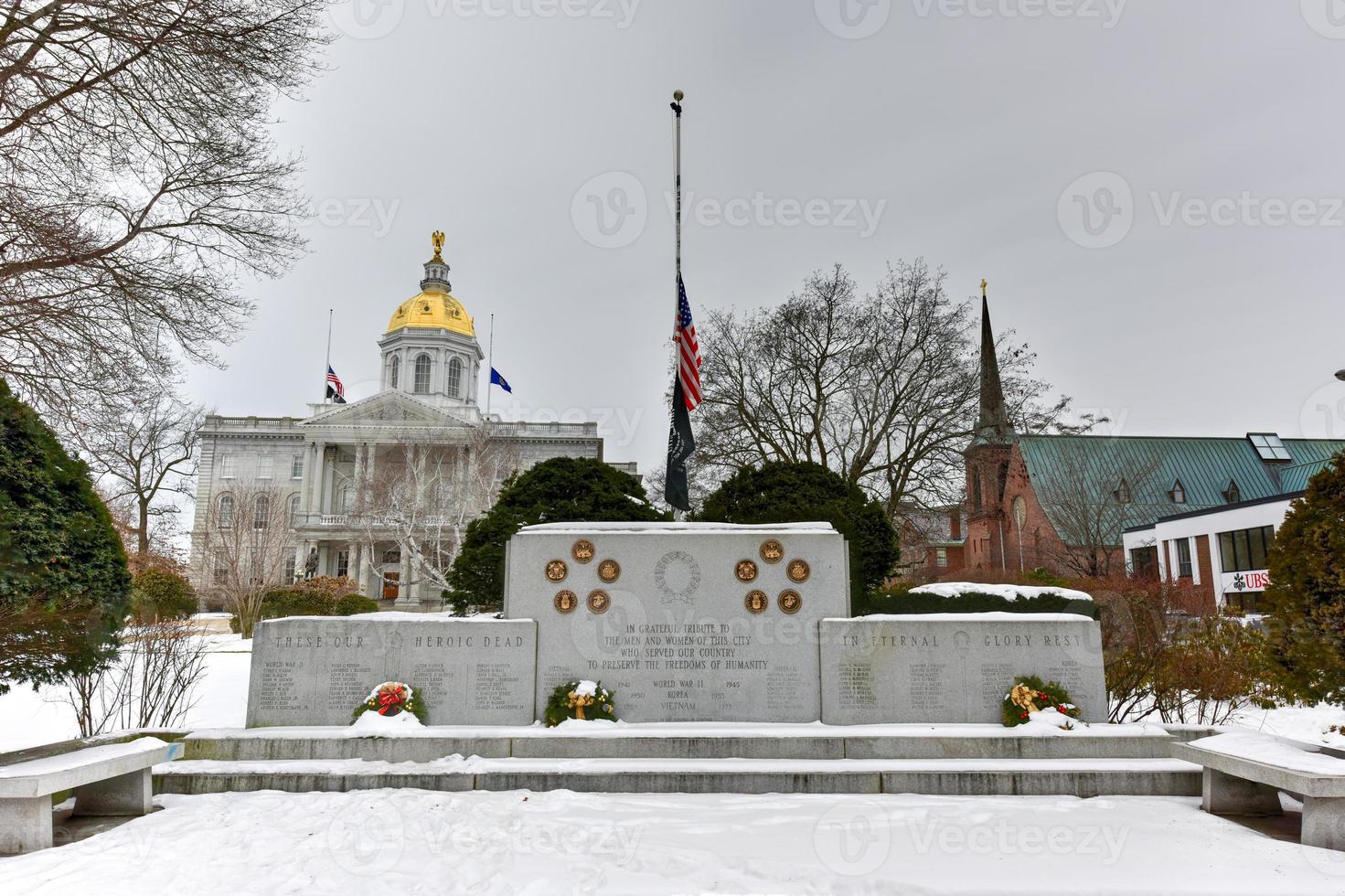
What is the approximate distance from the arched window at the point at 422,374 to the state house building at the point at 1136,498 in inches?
1697

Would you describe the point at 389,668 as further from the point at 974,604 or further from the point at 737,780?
the point at 974,604

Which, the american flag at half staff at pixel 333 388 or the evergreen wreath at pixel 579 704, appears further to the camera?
the american flag at half staff at pixel 333 388

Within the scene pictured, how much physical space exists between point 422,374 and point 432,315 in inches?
200

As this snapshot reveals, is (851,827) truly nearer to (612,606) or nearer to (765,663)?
(765,663)

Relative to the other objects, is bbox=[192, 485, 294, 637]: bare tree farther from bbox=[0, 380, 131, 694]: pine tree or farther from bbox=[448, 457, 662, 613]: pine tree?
bbox=[0, 380, 131, 694]: pine tree

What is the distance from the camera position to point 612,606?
8953 millimetres

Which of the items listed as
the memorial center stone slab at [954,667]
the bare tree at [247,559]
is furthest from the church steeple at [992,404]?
the bare tree at [247,559]

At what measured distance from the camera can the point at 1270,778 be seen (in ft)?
18.9

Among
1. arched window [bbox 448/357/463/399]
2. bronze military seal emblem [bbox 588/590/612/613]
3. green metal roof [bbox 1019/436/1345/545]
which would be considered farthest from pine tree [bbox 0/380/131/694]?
arched window [bbox 448/357/463/399]

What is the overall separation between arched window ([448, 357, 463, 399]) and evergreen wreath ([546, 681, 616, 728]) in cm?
6046

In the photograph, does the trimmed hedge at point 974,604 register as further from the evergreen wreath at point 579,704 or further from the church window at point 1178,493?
the church window at point 1178,493

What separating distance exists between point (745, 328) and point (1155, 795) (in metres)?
20.3

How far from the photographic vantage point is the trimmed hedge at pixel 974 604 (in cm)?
1147

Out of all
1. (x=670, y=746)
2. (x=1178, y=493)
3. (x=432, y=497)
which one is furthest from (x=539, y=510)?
(x=1178, y=493)
